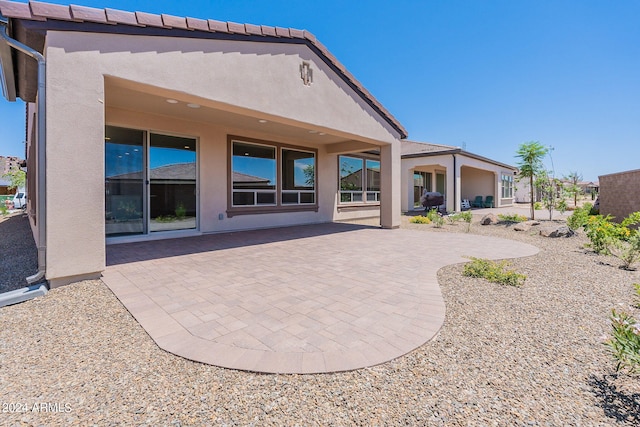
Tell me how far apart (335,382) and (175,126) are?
8280mm

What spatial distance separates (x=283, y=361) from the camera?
242 centimetres

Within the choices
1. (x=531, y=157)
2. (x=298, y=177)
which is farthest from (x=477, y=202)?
(x=298, y=177)

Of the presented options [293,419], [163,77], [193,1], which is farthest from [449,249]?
[193,1]

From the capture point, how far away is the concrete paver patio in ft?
8.54

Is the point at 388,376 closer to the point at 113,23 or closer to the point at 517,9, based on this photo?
the point at 113,23

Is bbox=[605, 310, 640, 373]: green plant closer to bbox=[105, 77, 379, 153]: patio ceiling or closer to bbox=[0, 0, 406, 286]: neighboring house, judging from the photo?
bbox=[0, 0, 406, 286]: neighboring house

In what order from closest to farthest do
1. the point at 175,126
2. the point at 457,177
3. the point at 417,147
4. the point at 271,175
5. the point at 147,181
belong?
the point at 147,181 < the point at 175,126 < the point at 271,175 < the point at 457,177 < the point at 417,147

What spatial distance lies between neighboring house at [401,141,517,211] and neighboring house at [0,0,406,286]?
610 centimetres

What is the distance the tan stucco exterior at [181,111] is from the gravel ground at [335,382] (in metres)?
1.51

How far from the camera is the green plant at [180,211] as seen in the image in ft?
28.1

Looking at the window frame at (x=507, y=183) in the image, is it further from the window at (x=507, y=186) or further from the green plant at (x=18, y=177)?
the green plant at (x=18, y=177)

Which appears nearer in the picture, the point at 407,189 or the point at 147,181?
the point at 147,181

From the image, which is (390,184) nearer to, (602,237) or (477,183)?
(602,237)

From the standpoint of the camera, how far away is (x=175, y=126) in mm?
8211
